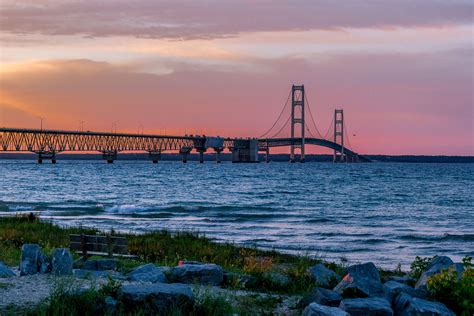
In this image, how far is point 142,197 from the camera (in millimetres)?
51812

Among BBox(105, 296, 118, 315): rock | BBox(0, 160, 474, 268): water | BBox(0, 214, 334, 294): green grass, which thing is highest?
BBox(105, 296, 118, 315): rock

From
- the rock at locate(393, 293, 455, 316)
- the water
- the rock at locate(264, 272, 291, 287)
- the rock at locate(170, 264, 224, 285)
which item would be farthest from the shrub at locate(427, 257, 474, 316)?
the water

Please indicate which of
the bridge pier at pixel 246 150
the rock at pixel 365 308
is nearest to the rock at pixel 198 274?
the rock at pixel 365 308

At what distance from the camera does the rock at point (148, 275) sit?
11.8 meters

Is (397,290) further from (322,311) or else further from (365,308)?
(322,311)

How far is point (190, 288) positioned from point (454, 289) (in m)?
3.90

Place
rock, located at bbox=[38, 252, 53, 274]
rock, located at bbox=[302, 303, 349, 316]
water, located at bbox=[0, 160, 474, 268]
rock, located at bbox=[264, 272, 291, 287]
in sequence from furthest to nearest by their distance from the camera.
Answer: water, located at bbox=[0, 160, 474, 268], rock, located at bbox=[264, 272, 291, 287], rock, located at bbox=[38, 252, 53, 274], rock, located at bbox=[302, 303, 349, 316]

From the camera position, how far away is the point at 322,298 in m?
10.4

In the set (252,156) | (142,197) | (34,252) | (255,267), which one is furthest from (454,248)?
(252,156)

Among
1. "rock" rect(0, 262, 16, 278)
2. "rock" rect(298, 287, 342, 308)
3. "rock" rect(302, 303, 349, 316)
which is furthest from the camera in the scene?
"rock" rect(0, 262, 16, 278)

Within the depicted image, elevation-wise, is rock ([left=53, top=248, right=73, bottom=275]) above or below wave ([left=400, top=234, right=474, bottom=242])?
above

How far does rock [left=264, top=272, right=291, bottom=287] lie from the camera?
1248 centimetres

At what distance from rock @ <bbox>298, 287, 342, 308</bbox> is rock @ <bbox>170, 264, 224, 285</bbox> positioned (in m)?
1.93

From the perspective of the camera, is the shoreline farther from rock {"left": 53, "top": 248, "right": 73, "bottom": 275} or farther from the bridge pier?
the bridge pier
